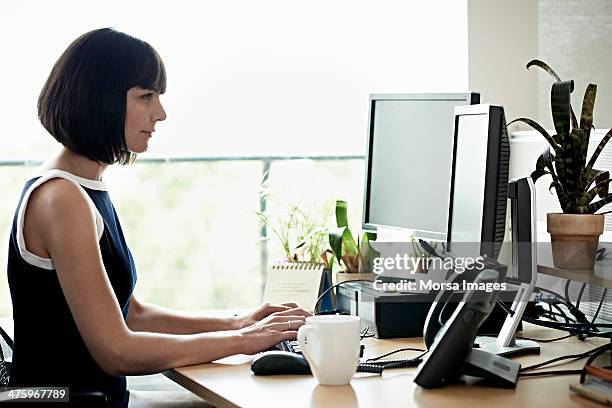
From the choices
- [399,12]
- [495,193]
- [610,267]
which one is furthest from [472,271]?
[399,12]

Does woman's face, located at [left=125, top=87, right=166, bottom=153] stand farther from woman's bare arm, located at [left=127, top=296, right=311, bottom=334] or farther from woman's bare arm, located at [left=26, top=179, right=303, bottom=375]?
woman's bare arm, located at [left=127, top=296, right=311, bottom=334]

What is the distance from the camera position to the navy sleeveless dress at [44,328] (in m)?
1.68

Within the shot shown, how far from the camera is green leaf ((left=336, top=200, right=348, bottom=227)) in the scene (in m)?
2.41

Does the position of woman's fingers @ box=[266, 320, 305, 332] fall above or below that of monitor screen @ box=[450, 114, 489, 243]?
below

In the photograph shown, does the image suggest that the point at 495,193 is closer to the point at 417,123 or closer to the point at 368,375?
the point at 368,375

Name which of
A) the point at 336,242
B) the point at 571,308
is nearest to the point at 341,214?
the point at 336,242

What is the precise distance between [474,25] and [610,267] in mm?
1659

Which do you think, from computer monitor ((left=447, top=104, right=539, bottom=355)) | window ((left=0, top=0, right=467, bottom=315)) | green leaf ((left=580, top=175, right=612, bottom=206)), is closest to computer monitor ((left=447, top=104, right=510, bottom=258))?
computer monitor ((left=447, top=104, right=539, bottom=355))

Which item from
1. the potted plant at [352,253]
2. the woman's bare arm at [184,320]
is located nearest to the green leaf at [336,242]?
the potted plant at [352,253]

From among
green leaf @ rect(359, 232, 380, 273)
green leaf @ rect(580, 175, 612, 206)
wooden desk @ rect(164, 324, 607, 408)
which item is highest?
green leaf @ rect(580, 175, 612, 206)

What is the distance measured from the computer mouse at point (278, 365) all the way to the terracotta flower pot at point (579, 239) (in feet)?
1.91

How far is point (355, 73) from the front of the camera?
4.84m

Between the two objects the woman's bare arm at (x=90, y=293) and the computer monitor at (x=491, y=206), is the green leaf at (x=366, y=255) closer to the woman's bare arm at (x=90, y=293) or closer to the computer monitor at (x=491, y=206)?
the computer monitor at (x=491, y=206)

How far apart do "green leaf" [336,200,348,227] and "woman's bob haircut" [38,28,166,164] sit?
78cm
